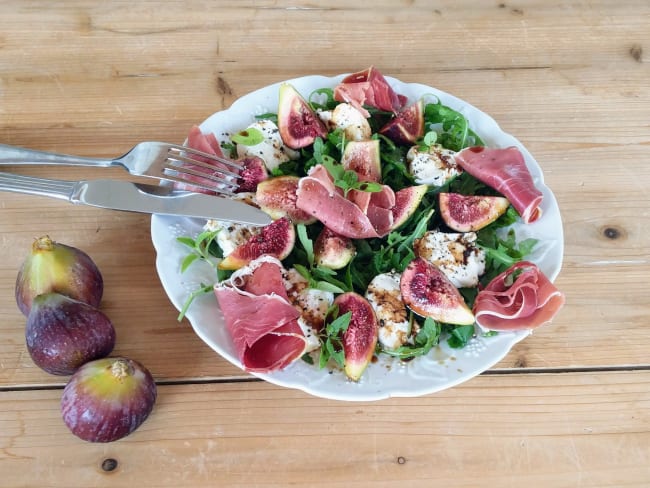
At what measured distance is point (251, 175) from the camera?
171 centimetres

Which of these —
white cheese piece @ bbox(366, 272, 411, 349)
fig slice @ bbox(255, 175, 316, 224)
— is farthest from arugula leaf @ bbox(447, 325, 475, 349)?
fig slice @ bbox(255, 175, 316, 224)

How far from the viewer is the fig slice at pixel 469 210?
166 cm

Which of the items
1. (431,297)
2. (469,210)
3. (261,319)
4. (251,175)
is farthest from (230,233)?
(469,210)

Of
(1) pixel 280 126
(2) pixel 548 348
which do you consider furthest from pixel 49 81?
(2) pixel 548 348

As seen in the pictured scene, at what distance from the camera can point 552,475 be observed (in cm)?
156

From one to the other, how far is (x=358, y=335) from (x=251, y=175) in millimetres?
552

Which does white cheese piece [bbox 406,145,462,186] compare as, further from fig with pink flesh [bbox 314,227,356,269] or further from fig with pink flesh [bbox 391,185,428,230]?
fig with pink flesh [bbox 314,227,356,269]

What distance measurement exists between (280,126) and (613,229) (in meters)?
1.11

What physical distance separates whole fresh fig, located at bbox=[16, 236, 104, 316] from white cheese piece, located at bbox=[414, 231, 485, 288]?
888 mm

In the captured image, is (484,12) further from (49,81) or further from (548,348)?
(49,81)

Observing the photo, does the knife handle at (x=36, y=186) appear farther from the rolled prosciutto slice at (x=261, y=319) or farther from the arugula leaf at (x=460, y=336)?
the arugula leaf at (x=460, y=336)

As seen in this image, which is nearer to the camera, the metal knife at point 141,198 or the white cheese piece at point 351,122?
the metal knife at point 141,198

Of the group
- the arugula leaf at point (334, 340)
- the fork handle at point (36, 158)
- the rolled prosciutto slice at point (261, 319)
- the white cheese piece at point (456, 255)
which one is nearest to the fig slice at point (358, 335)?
the arugula leaf at point (334, 340)

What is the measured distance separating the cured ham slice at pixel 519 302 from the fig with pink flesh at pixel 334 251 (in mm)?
346
